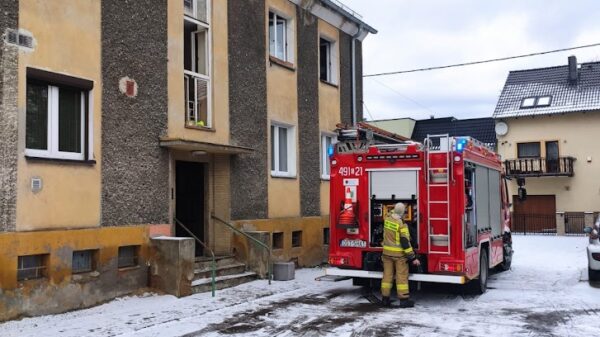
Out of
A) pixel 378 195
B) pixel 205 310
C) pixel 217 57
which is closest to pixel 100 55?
pixel 217 57

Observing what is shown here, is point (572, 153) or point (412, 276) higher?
point (572, 153)

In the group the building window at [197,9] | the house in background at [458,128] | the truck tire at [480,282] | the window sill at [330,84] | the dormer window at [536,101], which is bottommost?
the truck tire at [480,282]

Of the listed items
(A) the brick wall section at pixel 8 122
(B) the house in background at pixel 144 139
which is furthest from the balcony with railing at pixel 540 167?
(A) the brick wall section at pixel 8 122

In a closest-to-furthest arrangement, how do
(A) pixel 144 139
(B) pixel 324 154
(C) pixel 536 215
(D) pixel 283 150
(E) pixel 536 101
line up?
(A) pixel 144 139
(D) pixel 283 150
(B) pixel 324 154
(C) pixel 536 215
(E) pixel 536 101

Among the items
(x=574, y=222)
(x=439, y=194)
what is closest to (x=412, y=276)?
(x=439, y=194)

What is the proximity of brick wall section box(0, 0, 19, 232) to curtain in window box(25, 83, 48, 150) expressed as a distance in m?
0.41

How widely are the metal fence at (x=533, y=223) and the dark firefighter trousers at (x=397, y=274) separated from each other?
26205 millimetres

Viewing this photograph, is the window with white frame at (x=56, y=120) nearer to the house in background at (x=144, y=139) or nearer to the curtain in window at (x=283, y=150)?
the house in background at (x=144, y=139)

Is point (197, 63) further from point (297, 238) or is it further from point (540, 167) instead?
point (540, 167)

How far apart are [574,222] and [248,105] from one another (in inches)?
1013

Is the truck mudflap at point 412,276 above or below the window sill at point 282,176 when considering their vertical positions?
below

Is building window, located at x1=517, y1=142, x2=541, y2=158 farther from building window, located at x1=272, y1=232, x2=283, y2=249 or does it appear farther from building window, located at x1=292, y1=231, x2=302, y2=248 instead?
building window, located at x1=272, y1=232, x2=283, y2=249

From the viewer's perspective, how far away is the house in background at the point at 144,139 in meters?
8.88

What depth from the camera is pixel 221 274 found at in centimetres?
1208
